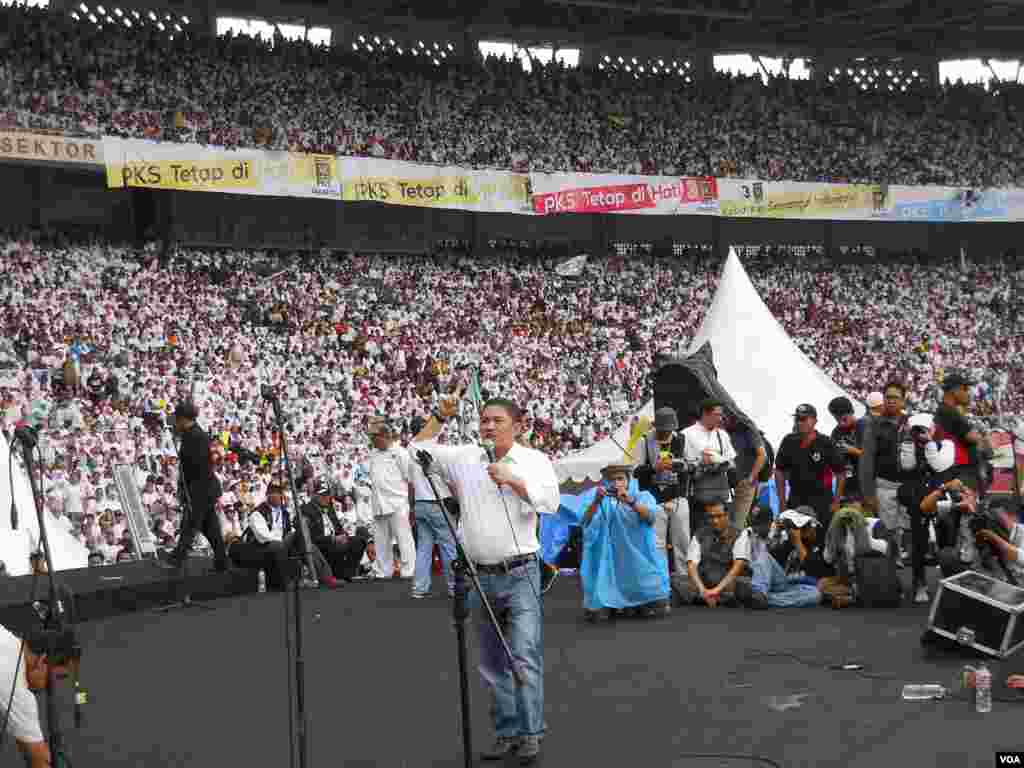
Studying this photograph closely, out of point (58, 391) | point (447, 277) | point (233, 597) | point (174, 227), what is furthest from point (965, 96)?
point (233, 597)

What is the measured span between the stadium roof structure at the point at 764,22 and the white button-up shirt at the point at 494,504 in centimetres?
3079

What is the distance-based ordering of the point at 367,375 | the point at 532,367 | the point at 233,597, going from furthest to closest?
the point at 532,367 → the point at 367,375 → the point at 233,597

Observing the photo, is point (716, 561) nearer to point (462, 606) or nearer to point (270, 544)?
point (270, 544)

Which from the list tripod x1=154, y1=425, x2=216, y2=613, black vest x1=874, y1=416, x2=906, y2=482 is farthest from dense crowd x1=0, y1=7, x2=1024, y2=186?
black vest x1=874, y1=416, x2=906, y2=482

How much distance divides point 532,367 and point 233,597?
1517 centimetres

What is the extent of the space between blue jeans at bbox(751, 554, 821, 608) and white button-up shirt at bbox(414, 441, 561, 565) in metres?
4.84

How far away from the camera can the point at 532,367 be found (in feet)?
92.3

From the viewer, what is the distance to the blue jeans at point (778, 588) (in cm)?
1106

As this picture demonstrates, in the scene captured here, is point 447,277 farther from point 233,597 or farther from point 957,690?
point 957,690

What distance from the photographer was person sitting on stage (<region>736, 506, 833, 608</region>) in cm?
1107

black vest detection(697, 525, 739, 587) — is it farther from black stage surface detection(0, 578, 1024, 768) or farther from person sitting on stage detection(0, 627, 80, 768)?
person sitting on stage detection(0, 627, 80, 768)

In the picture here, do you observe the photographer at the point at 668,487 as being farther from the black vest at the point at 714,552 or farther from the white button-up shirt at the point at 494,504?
the white button-up shirt at the point at 494,504

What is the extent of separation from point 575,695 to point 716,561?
3.77 metres

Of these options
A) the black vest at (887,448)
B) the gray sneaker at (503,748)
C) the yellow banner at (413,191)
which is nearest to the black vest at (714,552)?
the black vest at (887,448)
